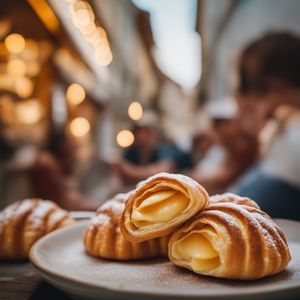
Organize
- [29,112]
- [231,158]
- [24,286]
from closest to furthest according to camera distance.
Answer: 1. [24,286]
2. [231,158]
3. [29,112]

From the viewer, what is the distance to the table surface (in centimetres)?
107

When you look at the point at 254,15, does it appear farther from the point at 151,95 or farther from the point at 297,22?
the point at 151,95

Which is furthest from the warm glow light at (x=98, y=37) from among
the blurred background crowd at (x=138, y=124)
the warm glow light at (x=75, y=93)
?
the warm glow light at (x=75, y=93)

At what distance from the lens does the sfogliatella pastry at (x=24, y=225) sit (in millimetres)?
1436

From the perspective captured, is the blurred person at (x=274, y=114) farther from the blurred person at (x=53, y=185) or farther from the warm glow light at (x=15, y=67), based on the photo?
the warm glow light at (x=15, y=67)

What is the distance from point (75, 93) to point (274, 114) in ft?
15.9

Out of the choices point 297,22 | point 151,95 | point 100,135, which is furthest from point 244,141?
point 151,95

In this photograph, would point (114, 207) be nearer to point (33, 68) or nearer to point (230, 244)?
point (230, 244)

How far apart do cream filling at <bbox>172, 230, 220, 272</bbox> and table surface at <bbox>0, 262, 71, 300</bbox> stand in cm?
37

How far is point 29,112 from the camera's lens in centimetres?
552

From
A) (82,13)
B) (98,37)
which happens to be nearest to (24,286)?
(82,13)

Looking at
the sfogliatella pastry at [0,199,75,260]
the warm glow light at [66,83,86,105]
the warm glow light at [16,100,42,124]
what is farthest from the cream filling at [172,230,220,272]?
the warm glow light at [66,83,86,105]

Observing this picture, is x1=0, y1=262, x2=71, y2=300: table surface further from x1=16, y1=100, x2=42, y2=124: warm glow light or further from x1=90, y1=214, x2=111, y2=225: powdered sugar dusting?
x1=16, y1=100, x2=42, y2=124: warm glow light

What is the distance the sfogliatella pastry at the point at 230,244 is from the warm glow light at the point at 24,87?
4.92 metres
